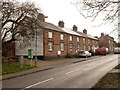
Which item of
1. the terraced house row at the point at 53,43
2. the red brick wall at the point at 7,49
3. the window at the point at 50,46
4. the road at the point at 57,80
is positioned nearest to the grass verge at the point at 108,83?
the road at the point at 57,80

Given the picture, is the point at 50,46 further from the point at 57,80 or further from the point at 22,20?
the point at 57,80

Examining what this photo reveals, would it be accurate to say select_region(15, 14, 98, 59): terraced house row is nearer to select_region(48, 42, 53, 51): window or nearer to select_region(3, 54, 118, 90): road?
select_region(48, 42, 53, 51): window

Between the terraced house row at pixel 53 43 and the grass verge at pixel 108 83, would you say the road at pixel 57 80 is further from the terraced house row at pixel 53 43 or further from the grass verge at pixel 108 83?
the terraced house row at pixel 53 43

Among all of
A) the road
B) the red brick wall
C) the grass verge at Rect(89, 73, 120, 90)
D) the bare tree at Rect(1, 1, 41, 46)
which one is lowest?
the road

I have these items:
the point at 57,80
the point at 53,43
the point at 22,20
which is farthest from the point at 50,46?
the point at 57,80

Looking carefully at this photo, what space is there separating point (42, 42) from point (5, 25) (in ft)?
33.3

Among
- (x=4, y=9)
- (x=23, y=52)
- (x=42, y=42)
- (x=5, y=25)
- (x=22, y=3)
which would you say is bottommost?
(x=23, y=52)

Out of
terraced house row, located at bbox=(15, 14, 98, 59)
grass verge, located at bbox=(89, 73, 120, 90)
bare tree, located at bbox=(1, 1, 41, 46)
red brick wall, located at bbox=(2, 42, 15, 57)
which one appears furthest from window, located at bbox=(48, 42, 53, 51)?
grass verge, located at bbox=(89, 73, 120, 90)

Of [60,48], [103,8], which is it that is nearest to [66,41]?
[60,48]

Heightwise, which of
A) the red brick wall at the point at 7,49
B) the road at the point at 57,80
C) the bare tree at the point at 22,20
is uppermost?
the bare tree at the point at 22,20

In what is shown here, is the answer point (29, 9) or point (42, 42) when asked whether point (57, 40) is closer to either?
point (42, 42)

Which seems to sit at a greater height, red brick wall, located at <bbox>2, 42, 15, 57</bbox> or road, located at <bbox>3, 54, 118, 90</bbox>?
red brick wall, located at <bbox>2, 42, 15, 57</bbox>

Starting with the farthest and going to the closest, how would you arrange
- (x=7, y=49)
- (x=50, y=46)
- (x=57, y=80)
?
(x=50, y=46) → (x=7, y=49) → (x=57, y=80)

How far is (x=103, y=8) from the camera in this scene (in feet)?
22.8
